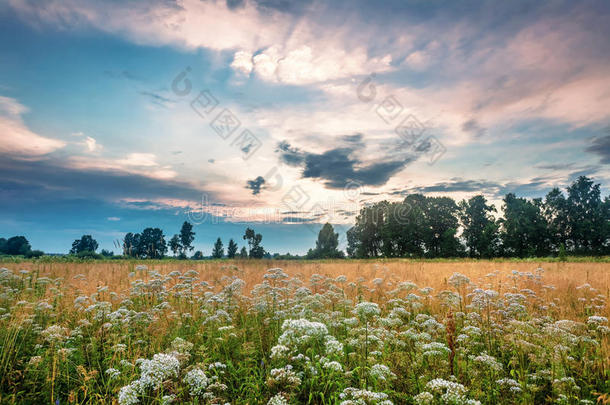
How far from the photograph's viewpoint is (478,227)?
68.2 metres

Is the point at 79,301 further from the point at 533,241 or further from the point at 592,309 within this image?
the point at 533,241

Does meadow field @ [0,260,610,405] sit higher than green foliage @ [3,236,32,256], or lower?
lower

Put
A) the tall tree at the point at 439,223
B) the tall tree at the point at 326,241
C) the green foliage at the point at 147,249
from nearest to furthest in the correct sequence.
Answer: the green foliage at the point at 147,249 → the tall tree at the point at 439,223 → the tall tree at the point at 326,241

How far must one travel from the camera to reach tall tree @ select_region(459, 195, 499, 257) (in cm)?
6269

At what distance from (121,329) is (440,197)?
77.7 meters

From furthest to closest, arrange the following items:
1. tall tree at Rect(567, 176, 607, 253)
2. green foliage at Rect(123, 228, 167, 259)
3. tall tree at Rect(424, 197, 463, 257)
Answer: tall tree at Rect(424, 197, 463, 257), tall tree at Rect(567, 176, 607, 253), green foliage at Rect(123, 228, 167, 259)

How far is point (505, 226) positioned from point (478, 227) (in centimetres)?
552

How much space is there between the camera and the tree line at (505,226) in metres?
60.8

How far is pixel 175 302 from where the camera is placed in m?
9.23

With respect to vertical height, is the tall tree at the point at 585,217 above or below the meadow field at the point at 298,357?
above

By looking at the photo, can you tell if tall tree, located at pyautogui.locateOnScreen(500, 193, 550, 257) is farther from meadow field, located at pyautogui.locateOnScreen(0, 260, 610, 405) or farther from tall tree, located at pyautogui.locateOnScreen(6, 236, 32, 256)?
tall tree, located at pyautogui.locateOnScreen(6, 236, 32, 256)

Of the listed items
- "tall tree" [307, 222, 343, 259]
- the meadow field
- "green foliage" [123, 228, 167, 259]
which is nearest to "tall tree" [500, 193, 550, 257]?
"tall tree" [307, 222, 343, 259]

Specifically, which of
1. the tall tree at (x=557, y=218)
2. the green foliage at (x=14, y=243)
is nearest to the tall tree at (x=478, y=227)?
the tall tree at (x=557, y=218)

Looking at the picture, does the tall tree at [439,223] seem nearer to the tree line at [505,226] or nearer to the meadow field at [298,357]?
the tree line at [505,226]
